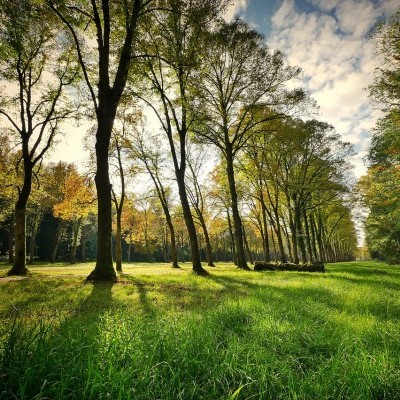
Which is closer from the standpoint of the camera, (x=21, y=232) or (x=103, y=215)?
(x=103, y=215)

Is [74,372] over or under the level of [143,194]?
under

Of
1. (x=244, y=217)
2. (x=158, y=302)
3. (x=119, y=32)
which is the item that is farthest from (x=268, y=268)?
(x=244, y=217)

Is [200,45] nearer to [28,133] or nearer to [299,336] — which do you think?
[28,133]

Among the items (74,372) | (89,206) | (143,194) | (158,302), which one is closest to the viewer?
(74,372)

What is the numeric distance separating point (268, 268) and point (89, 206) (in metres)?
14.2

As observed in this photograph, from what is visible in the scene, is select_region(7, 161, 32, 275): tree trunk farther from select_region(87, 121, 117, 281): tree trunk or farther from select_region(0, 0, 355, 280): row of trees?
select_region(87, 121, 117, 281): tree trunk

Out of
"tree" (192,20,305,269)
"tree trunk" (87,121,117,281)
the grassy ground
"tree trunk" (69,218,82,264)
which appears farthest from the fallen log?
"tree trunk" (69,218,82,264)

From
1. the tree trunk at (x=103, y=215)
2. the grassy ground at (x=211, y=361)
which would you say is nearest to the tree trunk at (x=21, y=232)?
the tree trunk at (x=103, y=215)

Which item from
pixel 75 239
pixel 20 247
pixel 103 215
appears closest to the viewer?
pixel 103 215

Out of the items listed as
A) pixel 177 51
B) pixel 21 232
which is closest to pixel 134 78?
pixel 177 51

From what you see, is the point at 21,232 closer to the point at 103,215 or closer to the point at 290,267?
the point at 103,215

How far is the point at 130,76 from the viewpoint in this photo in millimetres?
14891

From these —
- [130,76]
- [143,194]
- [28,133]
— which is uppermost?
[130,76]

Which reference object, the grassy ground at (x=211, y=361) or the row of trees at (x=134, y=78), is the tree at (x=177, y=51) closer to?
the row of trees at (x=134, y=78)
